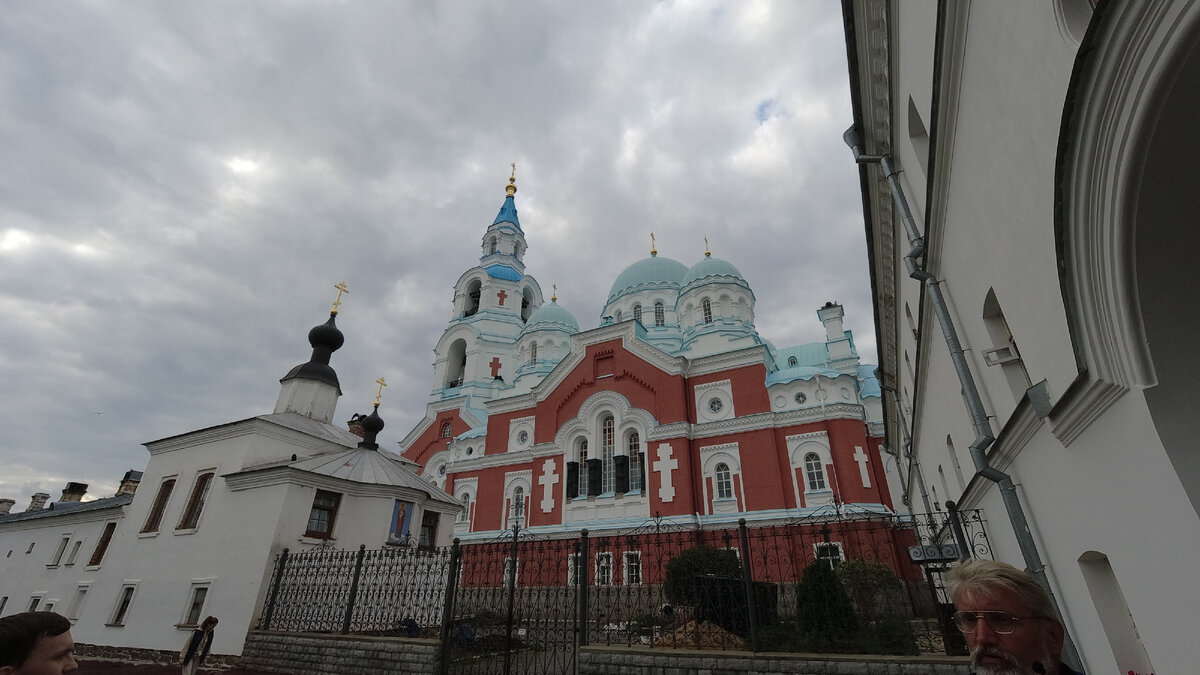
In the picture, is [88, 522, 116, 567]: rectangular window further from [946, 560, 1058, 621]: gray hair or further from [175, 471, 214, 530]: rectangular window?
[946, 560, 1058, 621]: gray hair

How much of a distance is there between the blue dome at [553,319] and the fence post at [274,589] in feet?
78.5

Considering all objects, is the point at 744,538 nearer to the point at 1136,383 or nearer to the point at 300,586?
the point at 1136,383

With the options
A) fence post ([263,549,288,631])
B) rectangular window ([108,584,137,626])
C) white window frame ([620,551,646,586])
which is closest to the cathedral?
white window frame ([620,551,646,586])

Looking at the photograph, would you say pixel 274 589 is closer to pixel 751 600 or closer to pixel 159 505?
pixel 159 505

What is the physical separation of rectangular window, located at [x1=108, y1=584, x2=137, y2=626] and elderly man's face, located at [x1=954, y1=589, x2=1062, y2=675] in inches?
704

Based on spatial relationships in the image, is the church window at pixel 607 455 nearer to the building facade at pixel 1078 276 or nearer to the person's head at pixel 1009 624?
the building facade at pixel 1078 276

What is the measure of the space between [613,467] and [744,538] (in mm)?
16384

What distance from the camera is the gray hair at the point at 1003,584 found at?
6.06 feet

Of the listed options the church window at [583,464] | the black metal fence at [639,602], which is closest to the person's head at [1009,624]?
the black metal fence at [639,602]

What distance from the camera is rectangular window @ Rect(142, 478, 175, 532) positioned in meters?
14.2

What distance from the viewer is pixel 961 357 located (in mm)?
5613

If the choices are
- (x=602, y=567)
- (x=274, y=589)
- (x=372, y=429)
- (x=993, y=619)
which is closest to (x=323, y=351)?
(x=372, y=429)

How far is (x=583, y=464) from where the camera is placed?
2438cm

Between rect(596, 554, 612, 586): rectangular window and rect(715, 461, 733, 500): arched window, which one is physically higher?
rect(715, 461, 733, 500): arched window
